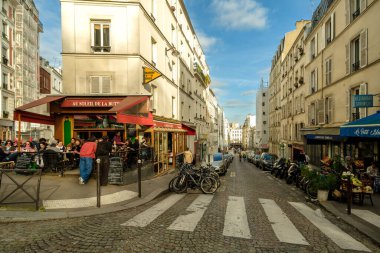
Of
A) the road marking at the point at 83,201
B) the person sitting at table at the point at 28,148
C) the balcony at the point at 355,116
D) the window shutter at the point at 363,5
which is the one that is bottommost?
the road marking at the point at 83,201

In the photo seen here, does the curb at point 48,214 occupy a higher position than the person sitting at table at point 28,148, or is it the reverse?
the person sitting at table at point 28,148

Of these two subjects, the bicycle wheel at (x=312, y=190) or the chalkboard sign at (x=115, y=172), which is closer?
the bicycle wheel at (x=312, y=190)

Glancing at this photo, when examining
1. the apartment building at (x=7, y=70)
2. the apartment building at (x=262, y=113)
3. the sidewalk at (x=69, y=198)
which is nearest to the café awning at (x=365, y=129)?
the sidewalk at (x=69, y=198)

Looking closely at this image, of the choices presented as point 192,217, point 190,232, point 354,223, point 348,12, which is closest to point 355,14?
point 348,12

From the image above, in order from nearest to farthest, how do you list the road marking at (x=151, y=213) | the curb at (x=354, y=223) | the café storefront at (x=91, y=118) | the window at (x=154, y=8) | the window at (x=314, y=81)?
1. the curb at (x=354, y=223)
2. the road marking at (x=151, y=213)
3. the café storefront at (x=91, y=118)
4. the window at (x=154, y=8)
5. the window at (x=314, y=81)

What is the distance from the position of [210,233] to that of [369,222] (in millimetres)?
4111

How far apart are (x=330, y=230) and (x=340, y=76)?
14133 millimetres

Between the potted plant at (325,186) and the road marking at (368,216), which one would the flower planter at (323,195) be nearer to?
the potted plant at (325,186)

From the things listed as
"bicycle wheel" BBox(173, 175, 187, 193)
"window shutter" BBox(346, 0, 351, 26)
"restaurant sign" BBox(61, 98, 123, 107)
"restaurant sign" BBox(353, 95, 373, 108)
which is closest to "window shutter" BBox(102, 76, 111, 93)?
"restaurant sign" BBox(61, 98, 123, 107)

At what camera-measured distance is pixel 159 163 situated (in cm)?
1480

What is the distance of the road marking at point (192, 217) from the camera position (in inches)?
212

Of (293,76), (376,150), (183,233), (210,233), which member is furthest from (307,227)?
(293,76)

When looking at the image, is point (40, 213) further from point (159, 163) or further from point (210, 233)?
point (159, 163)

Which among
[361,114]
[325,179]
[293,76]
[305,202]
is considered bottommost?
[305,202]
